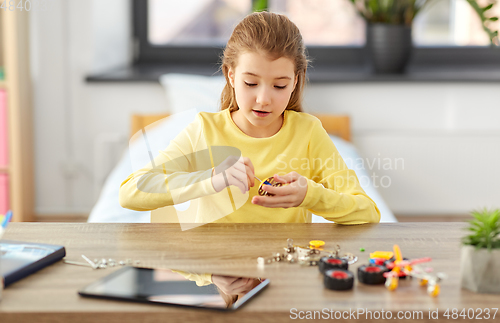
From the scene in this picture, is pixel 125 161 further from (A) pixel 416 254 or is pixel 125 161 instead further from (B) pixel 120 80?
(A) pixel 416 254

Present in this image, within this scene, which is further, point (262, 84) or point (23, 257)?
point (262, 84)

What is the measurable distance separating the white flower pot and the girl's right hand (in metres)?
0.39

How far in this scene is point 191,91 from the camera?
2352 mm

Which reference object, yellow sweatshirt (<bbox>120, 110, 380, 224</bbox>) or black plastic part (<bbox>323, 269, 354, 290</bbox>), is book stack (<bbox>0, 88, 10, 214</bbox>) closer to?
yellow sweatshirt (<bbox>120, 110, 380, 224</bbox>)

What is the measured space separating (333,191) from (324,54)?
2066 millimetres

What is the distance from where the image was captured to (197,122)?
1.16 metres

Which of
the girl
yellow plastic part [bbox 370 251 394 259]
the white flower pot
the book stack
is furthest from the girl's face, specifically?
the book stack

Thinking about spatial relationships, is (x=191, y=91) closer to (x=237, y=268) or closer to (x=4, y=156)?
(x=4, y=156)

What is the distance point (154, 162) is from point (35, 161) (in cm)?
173

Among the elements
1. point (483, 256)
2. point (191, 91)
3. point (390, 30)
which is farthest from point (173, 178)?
point (390, 30)

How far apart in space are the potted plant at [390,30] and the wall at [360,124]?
0.53 feet

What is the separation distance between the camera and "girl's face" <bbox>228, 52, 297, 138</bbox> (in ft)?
3.32

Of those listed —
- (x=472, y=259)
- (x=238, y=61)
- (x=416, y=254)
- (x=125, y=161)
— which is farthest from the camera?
(x=125, y=161)

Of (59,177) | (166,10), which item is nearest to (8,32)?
(59,177)
